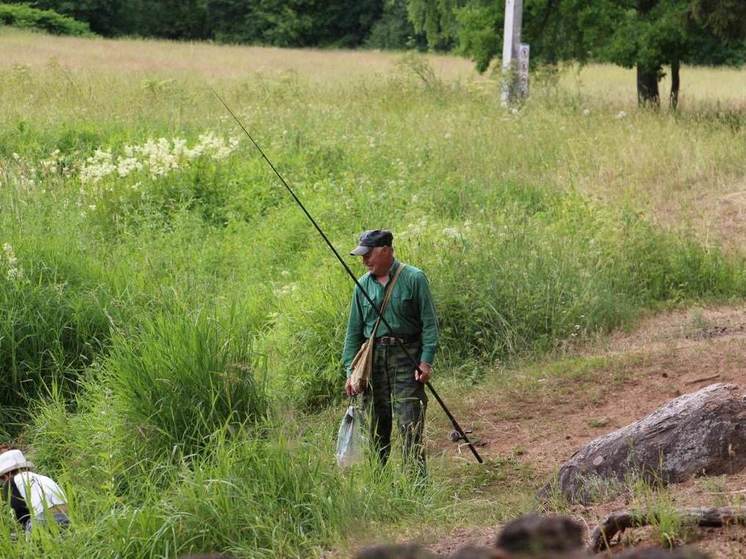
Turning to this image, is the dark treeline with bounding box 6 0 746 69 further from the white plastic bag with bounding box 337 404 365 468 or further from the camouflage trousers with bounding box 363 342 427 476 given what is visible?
the white plastic bag with bounding box 337 404 365 468

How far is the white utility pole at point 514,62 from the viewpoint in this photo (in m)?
18.3

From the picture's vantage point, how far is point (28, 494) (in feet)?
19.5

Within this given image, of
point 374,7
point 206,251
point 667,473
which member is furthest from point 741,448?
point 374,7

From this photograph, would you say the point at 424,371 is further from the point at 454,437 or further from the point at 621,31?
the point at 621,31

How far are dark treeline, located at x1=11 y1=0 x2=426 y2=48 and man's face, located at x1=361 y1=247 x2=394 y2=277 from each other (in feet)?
148

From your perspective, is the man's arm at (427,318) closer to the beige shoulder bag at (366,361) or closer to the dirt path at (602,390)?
the beige shoulder bag at (366,361)

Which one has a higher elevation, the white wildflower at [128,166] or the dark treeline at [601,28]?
the dark treeline at [601,28]

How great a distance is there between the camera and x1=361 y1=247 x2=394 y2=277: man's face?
685 cm

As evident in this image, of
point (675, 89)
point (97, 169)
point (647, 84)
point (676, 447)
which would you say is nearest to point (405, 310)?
point (676, 447)

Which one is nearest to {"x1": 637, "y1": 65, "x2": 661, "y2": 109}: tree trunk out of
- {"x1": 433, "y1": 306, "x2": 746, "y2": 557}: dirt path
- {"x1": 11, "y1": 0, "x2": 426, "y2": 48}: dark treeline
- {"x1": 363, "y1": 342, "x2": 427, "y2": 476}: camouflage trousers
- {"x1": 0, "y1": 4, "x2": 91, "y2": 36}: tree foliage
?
{"x1": 433, "y1": 306, "x2": 746, "y2": 557}: dirt path

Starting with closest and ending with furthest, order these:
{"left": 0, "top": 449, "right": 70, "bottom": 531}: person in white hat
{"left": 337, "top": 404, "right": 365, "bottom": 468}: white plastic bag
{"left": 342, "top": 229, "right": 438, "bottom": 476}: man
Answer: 1. {"left": 0, "top": 449, "right": 70, "bottom": 531}: person in white hat
2. {"left": 337, "top": 404, "right": 365, "bottom": 468}: white plastic bag
3. {"left": 342, "top": 229, "right": 438, "bottom": 476}: man

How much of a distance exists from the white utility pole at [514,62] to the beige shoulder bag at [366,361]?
1177 centimetres

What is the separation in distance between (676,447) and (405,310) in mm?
1855

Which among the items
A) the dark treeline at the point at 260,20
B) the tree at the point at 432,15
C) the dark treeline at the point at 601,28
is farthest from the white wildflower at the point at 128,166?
the dark treeline at the point at 260,20
